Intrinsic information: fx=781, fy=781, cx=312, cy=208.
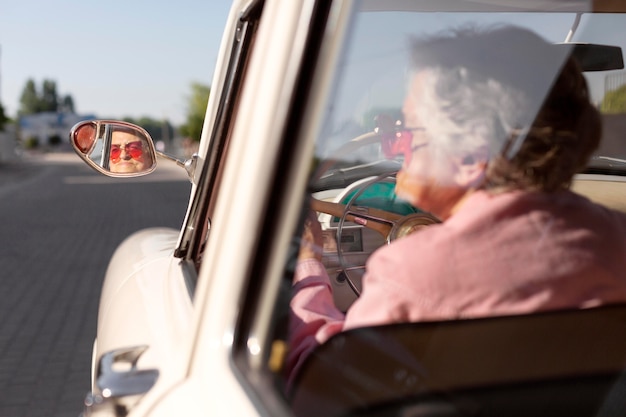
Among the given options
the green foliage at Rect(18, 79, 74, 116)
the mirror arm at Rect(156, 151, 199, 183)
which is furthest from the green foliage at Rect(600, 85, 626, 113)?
the green foliage at Rect(18, 79, 74, 116)

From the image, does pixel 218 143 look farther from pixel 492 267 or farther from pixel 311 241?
pixel 492 267

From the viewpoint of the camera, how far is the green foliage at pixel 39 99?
124000mm

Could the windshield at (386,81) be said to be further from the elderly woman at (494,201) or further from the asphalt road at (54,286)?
the asphalt road at (54,286)

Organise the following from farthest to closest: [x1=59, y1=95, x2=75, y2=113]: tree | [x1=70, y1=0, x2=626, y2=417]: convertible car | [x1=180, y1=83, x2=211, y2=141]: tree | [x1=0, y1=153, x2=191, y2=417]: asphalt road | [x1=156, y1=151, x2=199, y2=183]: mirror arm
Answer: [x1=59, y1=95, x2=75, y2=113]: tree, [x1=180, y1=83, x2=211, y2=141]: tree, [x1=0, y1=153, x2=191, y2=417]: asphalt road, [x1=156, y1=151, x2=199, y2=183]: mirror arm, [x1=70, y1=0, x2=626, y2=417]: convertible car

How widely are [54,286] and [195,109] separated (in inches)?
1727

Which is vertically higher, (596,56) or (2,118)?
(596,56)

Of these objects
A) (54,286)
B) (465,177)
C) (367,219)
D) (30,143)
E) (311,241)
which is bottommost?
(30,143)

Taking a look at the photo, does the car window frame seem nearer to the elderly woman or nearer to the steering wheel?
the steering wheel

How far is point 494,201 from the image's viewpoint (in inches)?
45.9

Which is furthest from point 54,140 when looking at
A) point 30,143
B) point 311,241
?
point 311,241

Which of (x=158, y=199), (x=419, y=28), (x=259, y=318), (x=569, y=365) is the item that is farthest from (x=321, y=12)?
(x=158, y=199)

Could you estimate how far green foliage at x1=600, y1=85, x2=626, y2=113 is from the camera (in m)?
1.47

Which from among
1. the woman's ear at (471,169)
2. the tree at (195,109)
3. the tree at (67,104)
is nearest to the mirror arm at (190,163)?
the woman's ear at (471,169)

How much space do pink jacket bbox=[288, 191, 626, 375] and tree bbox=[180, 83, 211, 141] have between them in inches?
1856
